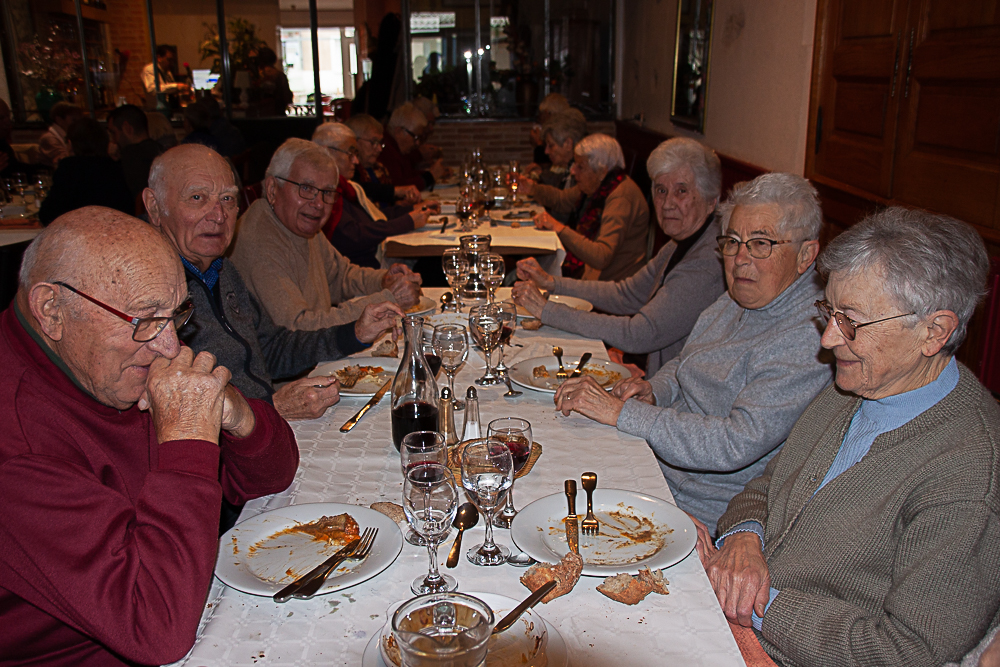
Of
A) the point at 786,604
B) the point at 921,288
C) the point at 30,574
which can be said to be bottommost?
the point at 786,604

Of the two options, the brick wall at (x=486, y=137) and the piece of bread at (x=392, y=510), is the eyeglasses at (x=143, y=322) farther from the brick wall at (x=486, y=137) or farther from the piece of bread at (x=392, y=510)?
the brick wall at (x=486, y=137)

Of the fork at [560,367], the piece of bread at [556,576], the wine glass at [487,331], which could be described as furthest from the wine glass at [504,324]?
the piece of bread at [556,576]

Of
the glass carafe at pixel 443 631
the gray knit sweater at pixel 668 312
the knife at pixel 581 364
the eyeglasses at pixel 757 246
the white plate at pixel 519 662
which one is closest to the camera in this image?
the glass carafe at pixel 443 631

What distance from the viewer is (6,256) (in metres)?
2.71

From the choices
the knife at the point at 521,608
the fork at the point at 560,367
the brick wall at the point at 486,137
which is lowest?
the fork at the point at 560,367

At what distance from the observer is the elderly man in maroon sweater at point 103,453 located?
3.26ft

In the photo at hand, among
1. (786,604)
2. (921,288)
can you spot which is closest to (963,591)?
(786,604)

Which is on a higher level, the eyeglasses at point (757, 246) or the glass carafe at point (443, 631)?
the eyeglasses at point (757, 246)

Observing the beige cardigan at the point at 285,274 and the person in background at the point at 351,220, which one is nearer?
the beige cardigan at the point at 285,274

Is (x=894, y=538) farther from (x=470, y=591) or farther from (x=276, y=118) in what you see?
(x=276, y=118)

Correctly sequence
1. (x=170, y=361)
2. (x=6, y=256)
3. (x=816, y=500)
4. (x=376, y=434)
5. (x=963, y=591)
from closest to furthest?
(x=963, y=591) < (x=170, y=361) < (x=816, y=500) < (x=376, y=434) < (x=6, y=256)

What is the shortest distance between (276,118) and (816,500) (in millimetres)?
9020

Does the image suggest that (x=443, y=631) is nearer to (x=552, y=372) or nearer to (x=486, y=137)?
(x=552, y=372)

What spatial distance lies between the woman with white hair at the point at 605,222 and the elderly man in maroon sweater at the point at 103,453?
318cm
